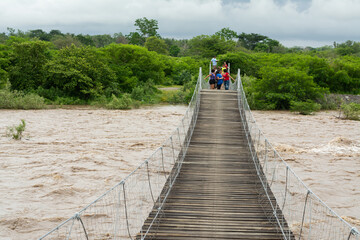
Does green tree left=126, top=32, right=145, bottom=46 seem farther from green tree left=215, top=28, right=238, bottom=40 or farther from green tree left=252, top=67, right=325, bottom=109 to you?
green tree left=252, top=67, right=325, bottom=109

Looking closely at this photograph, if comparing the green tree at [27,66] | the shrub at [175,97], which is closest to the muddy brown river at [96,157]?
the green tree at [27,66]

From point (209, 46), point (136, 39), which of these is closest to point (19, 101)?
point (209, 46)

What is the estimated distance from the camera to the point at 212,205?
19.5ft

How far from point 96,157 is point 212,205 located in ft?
19.1

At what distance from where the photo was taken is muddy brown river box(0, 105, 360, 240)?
7.08 meters

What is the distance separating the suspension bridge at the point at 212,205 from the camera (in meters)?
5.12

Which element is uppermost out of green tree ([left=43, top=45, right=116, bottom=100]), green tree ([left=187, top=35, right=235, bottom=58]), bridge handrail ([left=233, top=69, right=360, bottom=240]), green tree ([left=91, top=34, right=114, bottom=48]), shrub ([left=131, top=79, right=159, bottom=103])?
green tree ([left=91, top=34, right=114, bottom=48])

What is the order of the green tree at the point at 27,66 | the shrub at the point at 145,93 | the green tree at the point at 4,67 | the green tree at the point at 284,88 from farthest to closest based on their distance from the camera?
the shrub at the point at 145,93 < the green tree at the point at 27,66 < the green tree at the point at 4,67 < the green tree at the point at 284,88

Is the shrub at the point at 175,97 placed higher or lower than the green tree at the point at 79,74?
lower

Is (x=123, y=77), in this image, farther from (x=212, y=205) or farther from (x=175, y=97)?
(x=212, y=205)

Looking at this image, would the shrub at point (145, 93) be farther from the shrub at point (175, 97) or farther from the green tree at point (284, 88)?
the green tree at point (284, 88)

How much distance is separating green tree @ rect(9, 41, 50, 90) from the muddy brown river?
4448 millimetres

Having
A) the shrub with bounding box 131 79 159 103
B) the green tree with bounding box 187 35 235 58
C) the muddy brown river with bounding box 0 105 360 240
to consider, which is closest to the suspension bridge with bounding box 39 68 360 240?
the muddy brown river with bounding box 0 105 360 240

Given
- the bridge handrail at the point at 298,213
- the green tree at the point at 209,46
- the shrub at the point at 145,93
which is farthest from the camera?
the green tree at the point at 209,46
